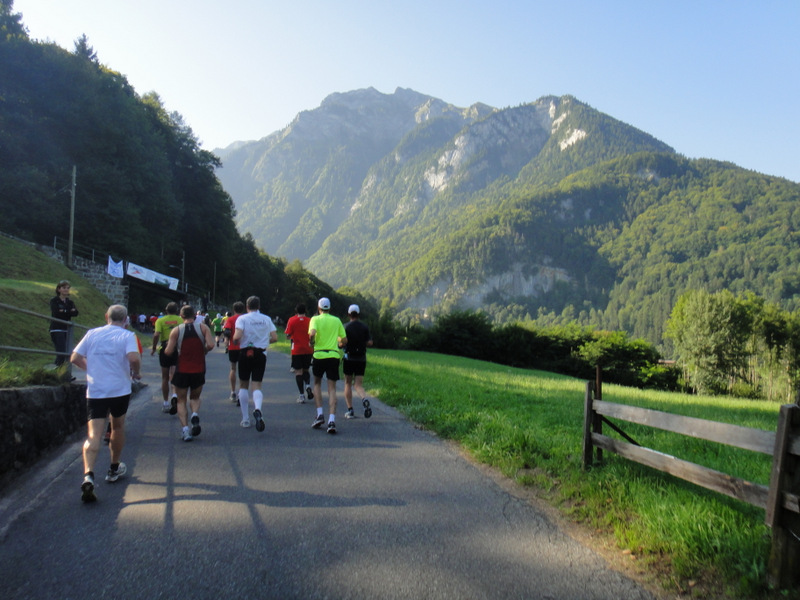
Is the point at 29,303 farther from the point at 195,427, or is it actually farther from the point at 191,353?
the point at 195,427

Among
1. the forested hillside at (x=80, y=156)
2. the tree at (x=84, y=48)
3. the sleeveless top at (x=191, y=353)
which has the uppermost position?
the tree at (x=84, y=48)

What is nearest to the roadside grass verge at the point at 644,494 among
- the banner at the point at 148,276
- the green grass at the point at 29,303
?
the green grass at the point at 29,303

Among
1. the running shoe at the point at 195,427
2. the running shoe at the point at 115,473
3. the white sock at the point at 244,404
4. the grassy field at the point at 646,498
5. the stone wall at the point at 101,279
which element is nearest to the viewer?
the grassy field at the point at 646,498

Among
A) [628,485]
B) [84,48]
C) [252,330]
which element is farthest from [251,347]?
[84,48]

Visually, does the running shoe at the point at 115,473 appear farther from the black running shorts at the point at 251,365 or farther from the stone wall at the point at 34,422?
the black running shorts at the point at 251,365

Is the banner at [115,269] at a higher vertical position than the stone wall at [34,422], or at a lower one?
higher

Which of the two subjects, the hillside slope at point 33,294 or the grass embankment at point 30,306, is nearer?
the grass embankment at point 30,306

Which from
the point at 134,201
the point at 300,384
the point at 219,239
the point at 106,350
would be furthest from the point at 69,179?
the point at 106,350

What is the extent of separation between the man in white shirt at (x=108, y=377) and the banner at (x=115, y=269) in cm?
3696

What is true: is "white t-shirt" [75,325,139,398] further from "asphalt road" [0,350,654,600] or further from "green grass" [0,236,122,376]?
"green grass" [0,236,122,376]

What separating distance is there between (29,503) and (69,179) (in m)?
45.7

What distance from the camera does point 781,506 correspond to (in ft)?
11.3

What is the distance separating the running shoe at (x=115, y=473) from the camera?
5.67 m

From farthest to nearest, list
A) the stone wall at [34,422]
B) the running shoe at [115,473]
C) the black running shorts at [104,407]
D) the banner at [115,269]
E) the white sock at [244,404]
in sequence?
the banner at [115,269], the white sock at [244,404], the stone wall at [34,422], the running shoe at [115,473], the black running shorts at [104,407]
